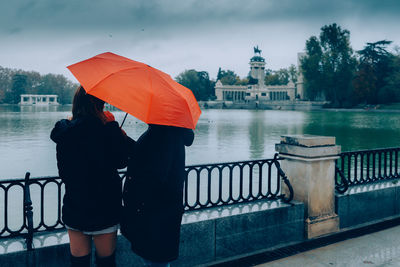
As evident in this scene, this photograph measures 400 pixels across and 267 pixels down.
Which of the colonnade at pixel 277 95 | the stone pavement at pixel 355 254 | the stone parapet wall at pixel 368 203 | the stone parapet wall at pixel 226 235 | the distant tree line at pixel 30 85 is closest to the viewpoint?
the stone parapet wall at pixel 226 235

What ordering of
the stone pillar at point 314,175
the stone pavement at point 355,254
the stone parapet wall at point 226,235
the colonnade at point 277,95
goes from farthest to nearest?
the colonnade at point 277,95
the stone pillar at point 314,175
the stone pavement at point 355,254
the stone parapet wall at point 226,235

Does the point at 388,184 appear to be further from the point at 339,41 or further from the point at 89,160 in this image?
the point at 339,41

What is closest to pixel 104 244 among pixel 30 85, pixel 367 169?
pixel 367 169

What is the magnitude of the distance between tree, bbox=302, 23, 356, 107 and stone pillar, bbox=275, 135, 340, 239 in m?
78.0

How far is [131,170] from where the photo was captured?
8.55 ft

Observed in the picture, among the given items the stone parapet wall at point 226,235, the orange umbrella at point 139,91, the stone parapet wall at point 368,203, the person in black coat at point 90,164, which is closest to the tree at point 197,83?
the stone parapet wall at point 368,203

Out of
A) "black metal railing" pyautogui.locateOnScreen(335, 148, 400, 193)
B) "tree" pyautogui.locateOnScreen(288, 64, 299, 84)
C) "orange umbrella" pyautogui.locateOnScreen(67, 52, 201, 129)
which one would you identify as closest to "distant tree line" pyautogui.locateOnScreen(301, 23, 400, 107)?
"tree" pyautogui.locateOnScreen(288, 64, 299, 84)

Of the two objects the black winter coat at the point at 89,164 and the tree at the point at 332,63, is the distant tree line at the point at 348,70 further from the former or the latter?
the black winter coat at the point at 89,164

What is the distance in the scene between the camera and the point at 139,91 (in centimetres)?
268

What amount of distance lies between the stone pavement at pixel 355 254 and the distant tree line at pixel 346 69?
7698cm

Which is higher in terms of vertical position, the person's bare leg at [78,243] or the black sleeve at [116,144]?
the black sleeve at [116,144]

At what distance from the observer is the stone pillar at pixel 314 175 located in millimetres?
5188

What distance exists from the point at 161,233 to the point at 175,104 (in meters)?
0.82

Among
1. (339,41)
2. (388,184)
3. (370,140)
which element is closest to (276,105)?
(339,41)
